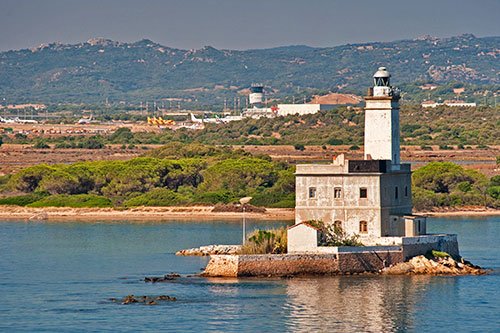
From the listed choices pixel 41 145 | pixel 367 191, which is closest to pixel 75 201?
pixel 367 191

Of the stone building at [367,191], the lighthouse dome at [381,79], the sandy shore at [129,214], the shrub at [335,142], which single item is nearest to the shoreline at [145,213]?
the sandy shore at [129,214]

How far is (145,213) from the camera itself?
70.8 meters

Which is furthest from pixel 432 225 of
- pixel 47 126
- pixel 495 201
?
pixel 47 126

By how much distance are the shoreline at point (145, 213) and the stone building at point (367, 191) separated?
69.6 feet

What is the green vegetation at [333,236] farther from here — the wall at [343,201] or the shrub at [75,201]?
the shrub at [75,201]

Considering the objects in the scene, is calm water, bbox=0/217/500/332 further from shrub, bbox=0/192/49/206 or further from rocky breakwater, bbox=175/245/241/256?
shrub, bbox=0/192/49/206

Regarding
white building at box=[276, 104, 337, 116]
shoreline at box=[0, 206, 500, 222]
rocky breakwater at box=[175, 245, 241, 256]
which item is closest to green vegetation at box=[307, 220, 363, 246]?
rocky breakwater at box=[175, 245, 241, 256]

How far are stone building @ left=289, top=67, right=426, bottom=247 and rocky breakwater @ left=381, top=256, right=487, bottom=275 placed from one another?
1.07 metres

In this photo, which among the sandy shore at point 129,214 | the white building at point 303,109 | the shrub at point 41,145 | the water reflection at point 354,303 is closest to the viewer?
the water reflection at point 354,303

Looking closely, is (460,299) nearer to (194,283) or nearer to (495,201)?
(194,283)

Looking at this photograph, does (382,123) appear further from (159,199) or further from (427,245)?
(159,199)

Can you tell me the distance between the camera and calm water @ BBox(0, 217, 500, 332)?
1406 inches

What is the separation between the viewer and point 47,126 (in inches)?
7343

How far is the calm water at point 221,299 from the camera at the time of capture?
35719 millimetres
